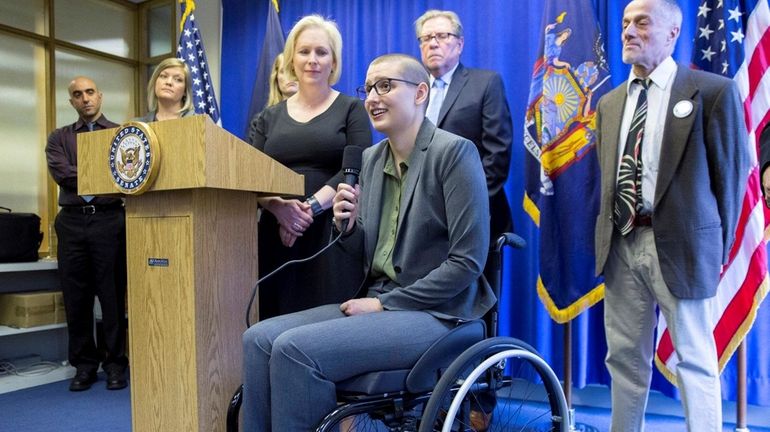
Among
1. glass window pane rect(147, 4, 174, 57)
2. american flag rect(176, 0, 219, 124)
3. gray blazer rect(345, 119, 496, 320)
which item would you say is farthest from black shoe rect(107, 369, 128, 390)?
glass window pane rect(147, 4, 174, 57)

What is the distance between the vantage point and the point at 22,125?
14.3 feet

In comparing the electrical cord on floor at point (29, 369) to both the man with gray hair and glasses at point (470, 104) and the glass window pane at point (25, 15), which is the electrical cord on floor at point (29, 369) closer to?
the glass window pane at point (25, 15)

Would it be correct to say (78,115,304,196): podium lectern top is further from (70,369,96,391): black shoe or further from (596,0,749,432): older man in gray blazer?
(70,369,96,391): black shoe

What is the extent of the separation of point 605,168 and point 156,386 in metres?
1.64

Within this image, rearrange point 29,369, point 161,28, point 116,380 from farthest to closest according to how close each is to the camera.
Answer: point 161,28 < point 29,369 < point 116,380

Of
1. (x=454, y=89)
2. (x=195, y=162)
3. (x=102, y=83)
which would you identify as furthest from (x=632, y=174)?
(x=102, y=83)

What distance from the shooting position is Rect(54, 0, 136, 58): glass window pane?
459 centimetres

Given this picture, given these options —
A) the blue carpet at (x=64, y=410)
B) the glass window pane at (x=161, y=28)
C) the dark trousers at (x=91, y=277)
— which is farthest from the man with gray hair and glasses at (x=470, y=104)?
the glass window pane at (x=161, y=28)

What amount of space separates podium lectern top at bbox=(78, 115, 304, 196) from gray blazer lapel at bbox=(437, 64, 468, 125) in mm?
978

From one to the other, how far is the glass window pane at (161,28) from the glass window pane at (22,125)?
89cm

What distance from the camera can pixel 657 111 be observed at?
192 cm

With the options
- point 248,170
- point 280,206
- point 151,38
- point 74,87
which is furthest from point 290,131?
point 151,38

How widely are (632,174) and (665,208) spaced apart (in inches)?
6.9

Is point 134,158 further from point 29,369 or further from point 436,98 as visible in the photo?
point 29,369
